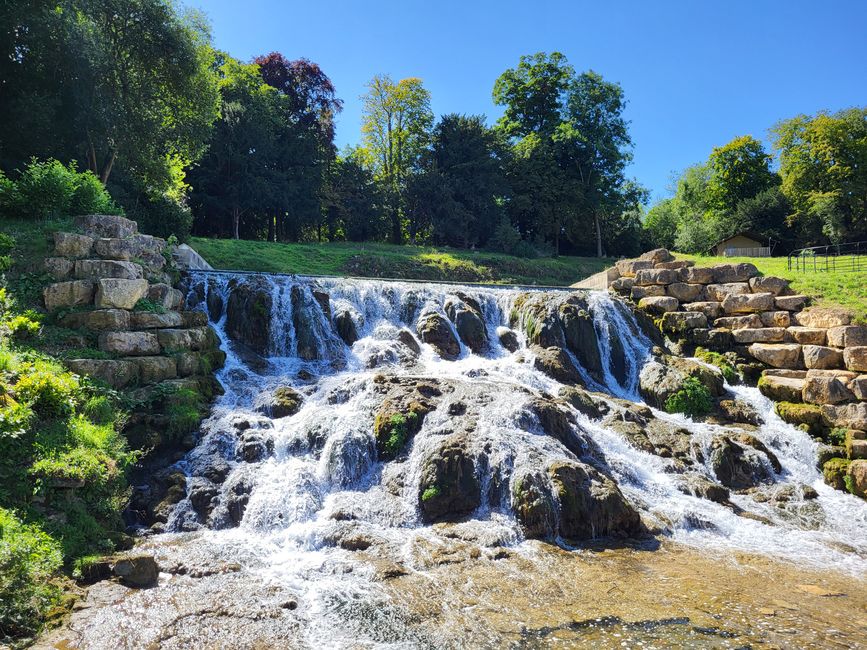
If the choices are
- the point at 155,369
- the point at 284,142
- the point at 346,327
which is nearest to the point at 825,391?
the point at 346,327

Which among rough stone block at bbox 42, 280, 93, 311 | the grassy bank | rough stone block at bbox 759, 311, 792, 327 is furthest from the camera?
the grassy bank

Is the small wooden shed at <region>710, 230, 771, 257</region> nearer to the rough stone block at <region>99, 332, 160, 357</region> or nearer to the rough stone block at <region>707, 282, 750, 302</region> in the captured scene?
the rough stone block at <region>707, 282, 750, 302</region>

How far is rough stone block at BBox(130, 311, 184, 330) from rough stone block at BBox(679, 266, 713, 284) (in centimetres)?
1791

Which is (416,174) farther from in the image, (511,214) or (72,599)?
(72,599)

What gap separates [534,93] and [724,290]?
31311 millimetres

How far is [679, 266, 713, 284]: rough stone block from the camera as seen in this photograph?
20.0 meters

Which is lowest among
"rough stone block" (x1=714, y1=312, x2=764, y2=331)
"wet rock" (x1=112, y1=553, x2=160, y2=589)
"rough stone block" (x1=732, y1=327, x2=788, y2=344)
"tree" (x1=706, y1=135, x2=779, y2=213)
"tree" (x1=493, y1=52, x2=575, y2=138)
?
"wet rock" (x1=112, y1=553, x2=160, y2=589)

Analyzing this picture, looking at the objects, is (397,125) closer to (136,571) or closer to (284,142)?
(284,142)

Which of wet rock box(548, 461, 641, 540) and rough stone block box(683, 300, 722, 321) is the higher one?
rough stone block box(683, 300, 722, 321)

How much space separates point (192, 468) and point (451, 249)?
2822cm

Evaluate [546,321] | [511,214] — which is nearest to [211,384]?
[546,321]

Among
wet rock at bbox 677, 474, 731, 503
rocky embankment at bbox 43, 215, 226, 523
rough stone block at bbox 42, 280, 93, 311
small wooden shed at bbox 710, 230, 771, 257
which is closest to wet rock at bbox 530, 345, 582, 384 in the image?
wet rock at bbox 677, 474, 731, 503

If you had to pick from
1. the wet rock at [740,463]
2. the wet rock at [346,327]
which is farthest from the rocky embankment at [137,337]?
the wet rock at [740,463]

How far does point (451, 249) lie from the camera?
36844 mm
